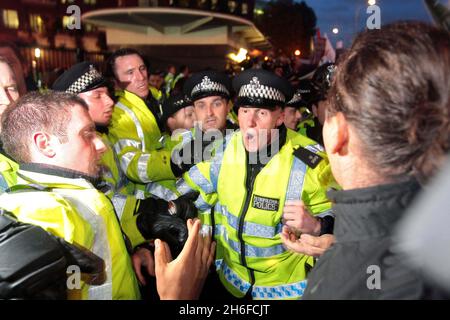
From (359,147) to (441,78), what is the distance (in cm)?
28

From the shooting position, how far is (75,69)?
3.42m

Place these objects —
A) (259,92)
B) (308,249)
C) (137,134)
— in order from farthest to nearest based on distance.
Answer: (137,134), (259,92), (308,249)

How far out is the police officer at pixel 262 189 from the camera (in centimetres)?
252

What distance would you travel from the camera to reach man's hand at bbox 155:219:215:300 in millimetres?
1516

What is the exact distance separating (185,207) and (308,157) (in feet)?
3.13

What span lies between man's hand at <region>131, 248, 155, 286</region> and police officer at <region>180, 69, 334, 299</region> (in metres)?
0.58

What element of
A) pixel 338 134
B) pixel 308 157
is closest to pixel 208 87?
pixel 308 157

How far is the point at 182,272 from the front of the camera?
1.54 m

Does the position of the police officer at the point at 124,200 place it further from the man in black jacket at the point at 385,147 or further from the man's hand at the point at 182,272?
the man in black jacket at the point at 385,147

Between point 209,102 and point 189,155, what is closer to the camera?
point 189,155

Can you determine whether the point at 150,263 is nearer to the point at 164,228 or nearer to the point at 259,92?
the point at 164,228

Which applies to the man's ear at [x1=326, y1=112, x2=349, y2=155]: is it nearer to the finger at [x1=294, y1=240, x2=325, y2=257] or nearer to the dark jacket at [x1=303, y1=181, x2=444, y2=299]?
the dark jacket at [x1=303, y1=181, x2=444, y2=299]

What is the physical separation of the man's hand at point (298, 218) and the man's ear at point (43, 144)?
127 centimetres
